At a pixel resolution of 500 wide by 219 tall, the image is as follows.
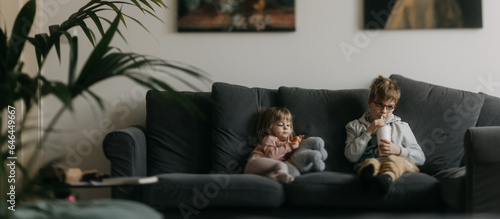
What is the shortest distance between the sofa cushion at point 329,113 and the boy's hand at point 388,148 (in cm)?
23

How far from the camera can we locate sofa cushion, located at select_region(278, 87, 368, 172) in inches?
131

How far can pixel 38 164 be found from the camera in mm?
3693

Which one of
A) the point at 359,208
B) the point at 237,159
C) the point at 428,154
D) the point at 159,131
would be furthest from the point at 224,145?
the point at 428,154

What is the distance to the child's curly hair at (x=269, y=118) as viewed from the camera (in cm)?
325

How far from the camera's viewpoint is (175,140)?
11.1 feet

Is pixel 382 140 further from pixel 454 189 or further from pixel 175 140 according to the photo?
pixel 175 140

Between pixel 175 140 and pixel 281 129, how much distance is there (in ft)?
2.00

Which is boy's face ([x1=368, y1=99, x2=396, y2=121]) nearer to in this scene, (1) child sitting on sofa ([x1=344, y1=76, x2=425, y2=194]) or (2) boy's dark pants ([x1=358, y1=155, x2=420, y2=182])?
(1) child sitting on sofa ([x1=344, y1=76, x2=425, y2=194])

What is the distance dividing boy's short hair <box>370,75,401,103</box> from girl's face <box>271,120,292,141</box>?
19.7 inches

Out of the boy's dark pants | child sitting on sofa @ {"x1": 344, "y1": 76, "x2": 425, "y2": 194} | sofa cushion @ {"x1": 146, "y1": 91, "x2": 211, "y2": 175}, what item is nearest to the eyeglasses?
child sitting on sofa @ {"x1": 344, "y1": 76, "x2": 425, "y2": 194}

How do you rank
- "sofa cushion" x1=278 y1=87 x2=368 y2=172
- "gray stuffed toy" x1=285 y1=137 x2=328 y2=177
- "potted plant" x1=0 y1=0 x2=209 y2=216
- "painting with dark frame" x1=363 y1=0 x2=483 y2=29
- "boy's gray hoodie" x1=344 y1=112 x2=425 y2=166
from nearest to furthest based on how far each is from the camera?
"potted plant" x1=0 y1=0 x2=209 y2=216
"gray stuffed toy" x1=285 y1=137 x2=328 y2=177
"boy's gray hoodie" x1=344 y1=112 x2=425 y2=166
"sofa cushion" x1=278 y1=87 x2=368 y2=172
"painting with dark frame" x1=363 y1=0 x2=483 y2=29

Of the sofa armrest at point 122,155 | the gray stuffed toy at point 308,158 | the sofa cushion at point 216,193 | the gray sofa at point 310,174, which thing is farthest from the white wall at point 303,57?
the sofa cushion at point 216,193

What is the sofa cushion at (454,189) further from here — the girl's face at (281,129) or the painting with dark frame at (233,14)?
the painting with dark frame at (233,14)

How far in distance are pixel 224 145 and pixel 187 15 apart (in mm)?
946
